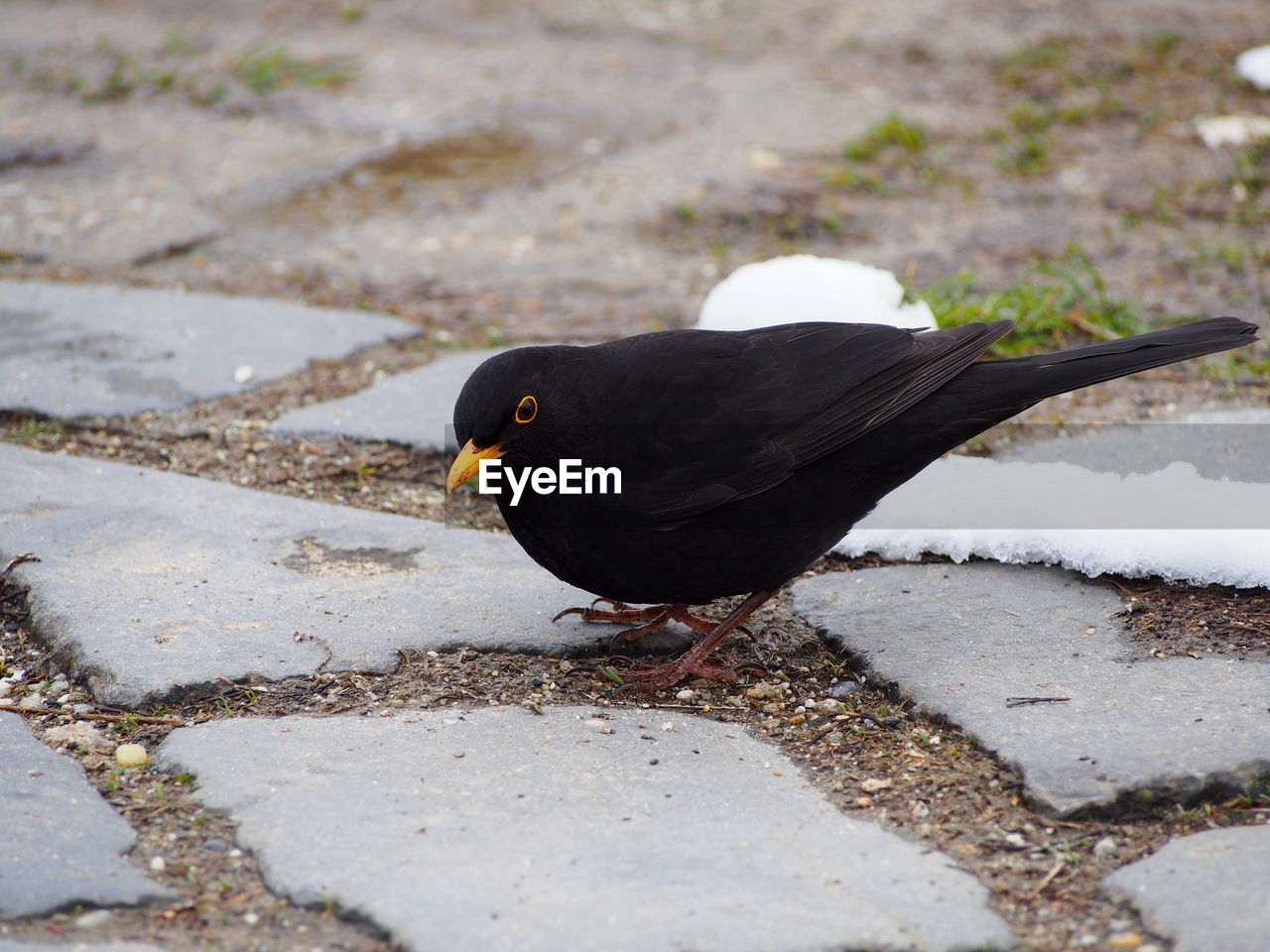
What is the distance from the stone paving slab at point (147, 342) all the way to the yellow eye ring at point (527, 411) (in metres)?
1.57

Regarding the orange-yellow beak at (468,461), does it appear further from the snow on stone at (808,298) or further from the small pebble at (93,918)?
the snow on stone at (808,298)

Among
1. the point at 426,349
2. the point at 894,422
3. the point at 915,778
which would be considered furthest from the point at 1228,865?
the point at 426,349

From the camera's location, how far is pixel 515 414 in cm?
321

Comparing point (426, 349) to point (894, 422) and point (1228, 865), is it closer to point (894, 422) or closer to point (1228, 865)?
point (894, 422)

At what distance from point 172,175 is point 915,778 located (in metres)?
5.05

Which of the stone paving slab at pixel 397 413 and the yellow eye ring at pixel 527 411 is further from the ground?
the yellow eye ring at pixel 527 411

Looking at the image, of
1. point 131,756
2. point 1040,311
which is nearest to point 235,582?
point 131,756

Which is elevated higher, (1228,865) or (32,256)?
(32,256)

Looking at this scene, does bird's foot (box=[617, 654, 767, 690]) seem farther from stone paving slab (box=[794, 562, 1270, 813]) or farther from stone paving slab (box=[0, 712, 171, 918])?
stone paving slab (box=[0, 712, 171, 918])

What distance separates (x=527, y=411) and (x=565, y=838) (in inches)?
47.6

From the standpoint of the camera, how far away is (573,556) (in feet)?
10.2

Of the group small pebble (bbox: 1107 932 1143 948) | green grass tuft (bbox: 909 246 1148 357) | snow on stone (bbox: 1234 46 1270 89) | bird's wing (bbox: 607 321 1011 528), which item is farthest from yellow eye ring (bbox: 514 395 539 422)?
snow on stone (bbox: 1234 46 1270 89)

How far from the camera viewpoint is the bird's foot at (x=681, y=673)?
10.2 ft

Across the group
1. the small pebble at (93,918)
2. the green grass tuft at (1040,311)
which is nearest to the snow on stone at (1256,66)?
the green grass tuft at (1040,311)
